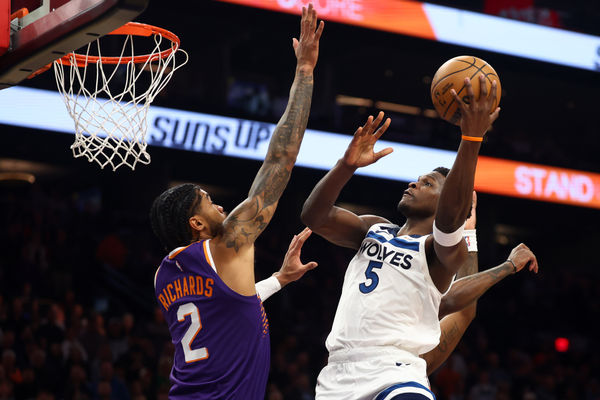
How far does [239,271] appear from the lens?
328 cm

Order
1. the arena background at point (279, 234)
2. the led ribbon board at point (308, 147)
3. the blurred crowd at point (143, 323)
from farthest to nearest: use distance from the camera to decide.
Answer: the led ribbon board at point (308, 147) → the arena background at point (279, 234) → the blurred crowd at point (143, 323)

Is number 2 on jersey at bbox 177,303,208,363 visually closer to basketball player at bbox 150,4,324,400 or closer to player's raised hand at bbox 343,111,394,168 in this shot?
basketball player at bbox 150,4,324,400

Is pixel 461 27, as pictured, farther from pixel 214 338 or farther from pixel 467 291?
pixel 214 338

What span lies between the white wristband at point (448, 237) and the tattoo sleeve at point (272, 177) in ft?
2.78

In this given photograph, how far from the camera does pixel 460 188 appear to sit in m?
3.61

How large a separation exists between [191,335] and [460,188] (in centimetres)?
131

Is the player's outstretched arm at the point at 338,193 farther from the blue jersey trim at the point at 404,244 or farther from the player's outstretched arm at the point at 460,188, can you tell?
the player's outstretched arm at the point at 460,188

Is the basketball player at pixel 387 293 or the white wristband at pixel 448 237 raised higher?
the white wristband at pixel 448 237

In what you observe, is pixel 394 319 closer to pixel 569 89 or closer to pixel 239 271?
pixel 239 271

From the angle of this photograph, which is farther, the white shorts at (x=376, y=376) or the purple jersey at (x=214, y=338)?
the white shorts at (x=376, y=376)

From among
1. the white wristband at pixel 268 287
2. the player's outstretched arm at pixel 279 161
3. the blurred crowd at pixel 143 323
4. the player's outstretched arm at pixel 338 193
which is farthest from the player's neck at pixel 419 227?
the blurred crowd at pixel 143 323

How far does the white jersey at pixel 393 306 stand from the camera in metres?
4.17

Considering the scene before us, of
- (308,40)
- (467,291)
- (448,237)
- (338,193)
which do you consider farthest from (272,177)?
(467,291)

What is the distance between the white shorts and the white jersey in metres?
0.05
